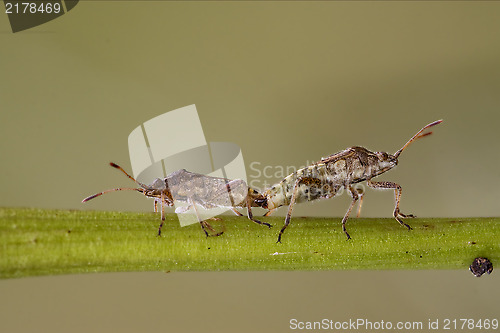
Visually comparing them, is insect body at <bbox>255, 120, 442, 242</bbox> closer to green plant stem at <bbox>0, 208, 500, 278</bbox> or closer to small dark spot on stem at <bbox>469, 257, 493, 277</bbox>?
green plant stem at <bbox>0, 208, 500, 278</bbox>

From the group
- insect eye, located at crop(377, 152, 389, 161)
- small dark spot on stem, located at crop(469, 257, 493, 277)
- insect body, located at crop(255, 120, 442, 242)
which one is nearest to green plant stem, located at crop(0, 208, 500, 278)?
small dark spot on stem, located at crop(469, 257, 493, 277)

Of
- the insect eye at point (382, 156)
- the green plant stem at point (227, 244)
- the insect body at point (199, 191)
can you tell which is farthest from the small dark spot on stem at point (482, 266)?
the insect body at point (199, 191)

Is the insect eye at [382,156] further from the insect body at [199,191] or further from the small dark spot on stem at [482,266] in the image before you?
the small dark spot on stem at [482,266]

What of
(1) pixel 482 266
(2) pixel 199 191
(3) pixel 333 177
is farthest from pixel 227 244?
(1) pixel 482 266

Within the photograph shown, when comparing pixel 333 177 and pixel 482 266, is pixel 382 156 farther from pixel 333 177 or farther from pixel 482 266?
pixel 482 266

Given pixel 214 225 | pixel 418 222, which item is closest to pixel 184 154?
pixel 214 225
